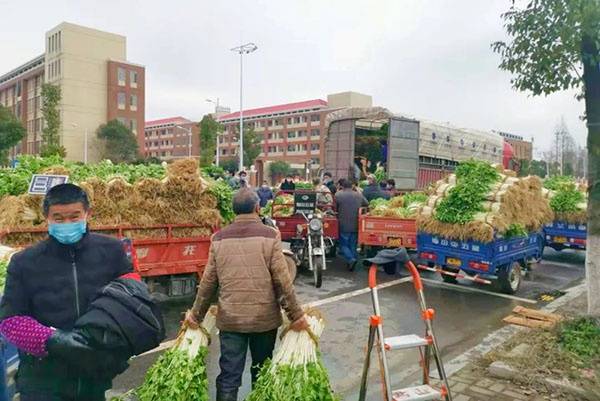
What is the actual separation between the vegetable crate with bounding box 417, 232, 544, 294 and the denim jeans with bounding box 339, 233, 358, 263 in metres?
1.68

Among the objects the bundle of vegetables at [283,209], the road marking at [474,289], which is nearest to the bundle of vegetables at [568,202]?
the road marking at [474,289]

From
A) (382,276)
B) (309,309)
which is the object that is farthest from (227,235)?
(382,276)

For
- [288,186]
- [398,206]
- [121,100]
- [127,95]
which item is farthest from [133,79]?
[398,206]

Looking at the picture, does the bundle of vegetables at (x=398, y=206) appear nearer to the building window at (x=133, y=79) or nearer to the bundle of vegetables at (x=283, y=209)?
the bundle of vegetables at (x=283, y=209)

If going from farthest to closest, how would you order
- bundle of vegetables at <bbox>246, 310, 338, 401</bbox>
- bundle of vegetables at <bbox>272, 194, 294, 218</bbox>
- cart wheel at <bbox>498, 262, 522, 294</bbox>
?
1. bundle of vegetables at <bbox>272, 194, 294, 218</bbox>
2. cart wheel at <bbox>498, 262, 522, 294</bbox>
3. bundle of vegetables at <bbox>246, 310, 338, 401</bbox>

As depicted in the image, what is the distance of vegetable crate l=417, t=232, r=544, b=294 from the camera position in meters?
8.53

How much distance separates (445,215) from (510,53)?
3.62 m

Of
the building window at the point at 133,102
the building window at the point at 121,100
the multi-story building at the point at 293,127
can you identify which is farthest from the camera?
the multi-story building at the point at 293,127

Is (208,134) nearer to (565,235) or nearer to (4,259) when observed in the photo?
(565,235)

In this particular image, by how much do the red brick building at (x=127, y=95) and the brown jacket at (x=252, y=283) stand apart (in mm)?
66877

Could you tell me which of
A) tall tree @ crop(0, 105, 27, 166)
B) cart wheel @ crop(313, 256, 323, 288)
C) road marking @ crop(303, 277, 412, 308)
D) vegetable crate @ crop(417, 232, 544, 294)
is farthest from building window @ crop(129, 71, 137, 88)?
vegetable crate @ crop(417, 232, 544, 294)

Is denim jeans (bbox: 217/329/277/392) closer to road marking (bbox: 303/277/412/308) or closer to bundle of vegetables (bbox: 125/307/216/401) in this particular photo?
bundle of vegetables (bbox: 125/307/216/401)

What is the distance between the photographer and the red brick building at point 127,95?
67375mm

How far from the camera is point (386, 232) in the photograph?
36.0 ft
